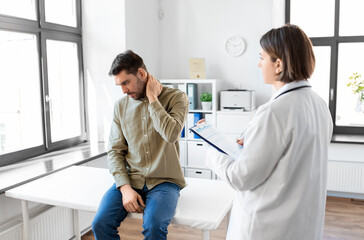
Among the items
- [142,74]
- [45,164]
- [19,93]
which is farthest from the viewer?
[19,93]

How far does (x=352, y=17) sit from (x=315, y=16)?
393 mm

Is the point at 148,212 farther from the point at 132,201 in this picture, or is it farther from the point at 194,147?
the point at 194,147

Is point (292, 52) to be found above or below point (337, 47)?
below

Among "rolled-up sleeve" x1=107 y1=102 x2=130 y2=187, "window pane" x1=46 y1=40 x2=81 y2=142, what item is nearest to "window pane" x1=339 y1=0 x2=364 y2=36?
"window pane" x1=46 y1=40 x2=81 y2=142

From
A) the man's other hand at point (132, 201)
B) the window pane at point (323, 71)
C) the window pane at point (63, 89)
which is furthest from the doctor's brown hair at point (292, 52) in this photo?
the window pane at point (323, 71)

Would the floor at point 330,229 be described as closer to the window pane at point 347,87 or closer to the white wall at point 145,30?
the window pane at point 347,87

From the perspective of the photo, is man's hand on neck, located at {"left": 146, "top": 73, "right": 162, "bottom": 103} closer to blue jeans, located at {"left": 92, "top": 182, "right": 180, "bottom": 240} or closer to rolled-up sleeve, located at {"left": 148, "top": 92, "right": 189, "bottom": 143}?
rolled-up sleeve, located at {"left": 148, "top": 92, "right": 189, "bottom": 143}

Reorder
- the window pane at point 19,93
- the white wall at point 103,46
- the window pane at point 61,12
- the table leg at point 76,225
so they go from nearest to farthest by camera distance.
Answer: the table leg at point 76,225 → the window pane at point 19,93 → the window pane at point 61,12 → the white wall at point 103,46

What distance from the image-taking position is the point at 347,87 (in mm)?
4035

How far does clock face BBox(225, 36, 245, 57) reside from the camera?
13.7 feet

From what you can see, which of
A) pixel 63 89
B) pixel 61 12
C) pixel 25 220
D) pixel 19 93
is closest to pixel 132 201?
pixel 25 220

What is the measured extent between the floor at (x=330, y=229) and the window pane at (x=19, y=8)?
6.32 feet

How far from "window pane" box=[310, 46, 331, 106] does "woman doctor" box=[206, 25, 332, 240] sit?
10.3 ft

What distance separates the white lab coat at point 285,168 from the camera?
3.74 ft
